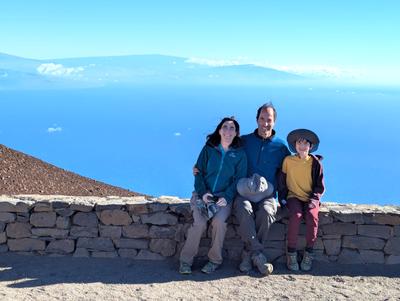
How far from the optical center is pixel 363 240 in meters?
5.90

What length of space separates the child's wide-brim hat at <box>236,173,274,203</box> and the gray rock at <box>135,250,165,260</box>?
4.60 ft

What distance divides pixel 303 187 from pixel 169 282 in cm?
199

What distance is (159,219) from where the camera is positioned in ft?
19.5

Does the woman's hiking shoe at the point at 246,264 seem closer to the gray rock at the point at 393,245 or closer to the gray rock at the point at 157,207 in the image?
the gray rock at the point at 157,207

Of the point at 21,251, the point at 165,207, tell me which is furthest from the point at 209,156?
the point at 21,251

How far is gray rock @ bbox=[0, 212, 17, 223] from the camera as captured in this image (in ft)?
19.5

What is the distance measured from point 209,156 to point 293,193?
45.1 inches

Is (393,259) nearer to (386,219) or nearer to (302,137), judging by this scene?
(386,219)

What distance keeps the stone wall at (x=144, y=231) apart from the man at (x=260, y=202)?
1.21 ft

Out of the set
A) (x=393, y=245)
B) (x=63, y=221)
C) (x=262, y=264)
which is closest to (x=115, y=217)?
(x=63, y=221)

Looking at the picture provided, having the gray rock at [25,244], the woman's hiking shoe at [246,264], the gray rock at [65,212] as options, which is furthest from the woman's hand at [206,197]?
the gray rock at [25,244]

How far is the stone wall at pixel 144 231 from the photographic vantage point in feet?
19.3

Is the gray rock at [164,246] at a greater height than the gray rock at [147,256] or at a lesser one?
greater

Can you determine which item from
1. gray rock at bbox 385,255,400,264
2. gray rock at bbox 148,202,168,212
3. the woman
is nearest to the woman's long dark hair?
the woman
